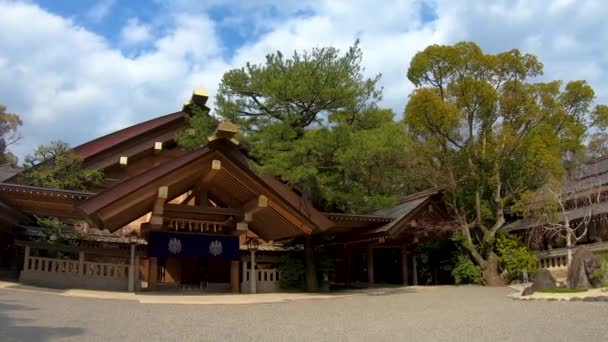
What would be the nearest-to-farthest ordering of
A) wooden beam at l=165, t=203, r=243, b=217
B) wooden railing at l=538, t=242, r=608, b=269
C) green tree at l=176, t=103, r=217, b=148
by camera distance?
wooden beam at l=165, t=203, r=243, b=217 → green tree at l=176, t=103, r=217, b=148 → wooden railing at l=538, t=242, r=608, b=269

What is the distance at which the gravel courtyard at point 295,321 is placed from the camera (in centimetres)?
611

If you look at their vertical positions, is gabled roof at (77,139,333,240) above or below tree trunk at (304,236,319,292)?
above

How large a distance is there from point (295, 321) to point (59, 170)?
1031 centimetres

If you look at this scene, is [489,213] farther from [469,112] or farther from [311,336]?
[311,336]

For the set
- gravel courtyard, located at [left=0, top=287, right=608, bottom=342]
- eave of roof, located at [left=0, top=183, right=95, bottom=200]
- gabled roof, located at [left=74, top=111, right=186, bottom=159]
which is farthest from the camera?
gabled roof, located at [left=74, top=111, right=186, bottom=159]

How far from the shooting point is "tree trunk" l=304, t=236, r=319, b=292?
14.7m

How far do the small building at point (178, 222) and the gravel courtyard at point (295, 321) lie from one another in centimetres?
283

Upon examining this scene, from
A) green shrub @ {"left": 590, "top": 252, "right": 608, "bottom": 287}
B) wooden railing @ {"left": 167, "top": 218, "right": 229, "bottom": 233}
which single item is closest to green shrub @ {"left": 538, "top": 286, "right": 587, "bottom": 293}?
green shrub @ {"left": 590, "top": 252, "right": 608, "bottom": 287}

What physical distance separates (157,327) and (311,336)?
2146 millimetres

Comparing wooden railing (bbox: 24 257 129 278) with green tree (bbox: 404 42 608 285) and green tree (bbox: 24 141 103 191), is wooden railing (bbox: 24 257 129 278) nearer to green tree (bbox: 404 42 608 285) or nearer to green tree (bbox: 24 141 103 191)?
green tree (bbox: 24 141 103 191)

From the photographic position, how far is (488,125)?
1773 cm

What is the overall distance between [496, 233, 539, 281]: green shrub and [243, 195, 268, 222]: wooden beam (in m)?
8.92

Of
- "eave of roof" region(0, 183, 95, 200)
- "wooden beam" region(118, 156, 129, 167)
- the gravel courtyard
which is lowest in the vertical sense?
the gravel courtyard

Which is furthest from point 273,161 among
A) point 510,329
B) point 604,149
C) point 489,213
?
point 604,149
